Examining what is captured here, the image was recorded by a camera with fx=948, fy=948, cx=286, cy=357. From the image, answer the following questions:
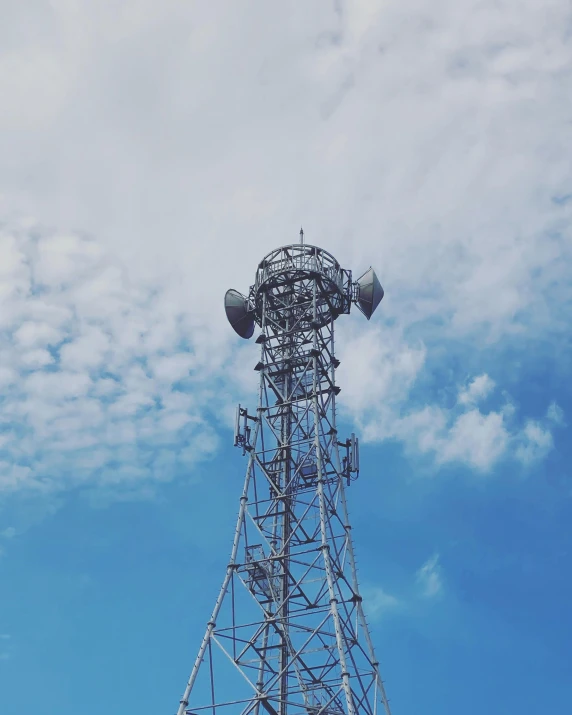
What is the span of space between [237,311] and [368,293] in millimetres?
7999

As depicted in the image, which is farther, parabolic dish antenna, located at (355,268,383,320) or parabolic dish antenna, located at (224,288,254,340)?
parabolic dish antenna, located at (224,288,254,340)

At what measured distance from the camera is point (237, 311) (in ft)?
189

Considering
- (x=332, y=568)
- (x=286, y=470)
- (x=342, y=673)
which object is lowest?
(x=342, y=673)

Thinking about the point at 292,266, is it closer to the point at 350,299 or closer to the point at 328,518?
the point at 350,299

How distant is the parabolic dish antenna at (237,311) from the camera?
5741cm

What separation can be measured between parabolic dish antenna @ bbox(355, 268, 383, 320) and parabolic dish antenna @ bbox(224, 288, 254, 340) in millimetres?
6653

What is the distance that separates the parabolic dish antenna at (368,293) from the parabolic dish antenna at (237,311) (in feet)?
21.8

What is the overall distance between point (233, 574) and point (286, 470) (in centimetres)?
656

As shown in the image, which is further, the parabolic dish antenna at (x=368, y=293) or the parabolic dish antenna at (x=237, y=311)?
the parabolic dish antenna at (x=237, y=311)

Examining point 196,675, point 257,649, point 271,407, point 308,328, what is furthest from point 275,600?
point 308,328

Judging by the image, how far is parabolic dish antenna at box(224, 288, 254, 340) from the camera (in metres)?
57.4

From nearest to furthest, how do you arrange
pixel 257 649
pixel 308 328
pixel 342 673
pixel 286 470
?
pixel 342 673
pixel 257 649
pixel 286 470
pixel 308 328

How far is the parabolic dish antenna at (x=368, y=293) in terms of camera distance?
184 feet

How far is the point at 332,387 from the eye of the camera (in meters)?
53.4
